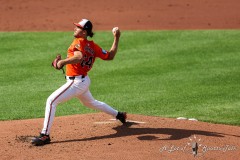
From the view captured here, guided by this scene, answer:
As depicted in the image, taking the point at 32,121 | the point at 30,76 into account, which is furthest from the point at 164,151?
the point at 30,76

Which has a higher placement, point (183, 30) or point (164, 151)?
point (183, 30)

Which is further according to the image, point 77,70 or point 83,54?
point 77,70

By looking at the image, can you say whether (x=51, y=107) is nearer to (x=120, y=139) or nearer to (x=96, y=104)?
(x=96, y=104)

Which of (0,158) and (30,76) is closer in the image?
(0,158)

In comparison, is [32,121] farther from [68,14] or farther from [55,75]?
[68,14]

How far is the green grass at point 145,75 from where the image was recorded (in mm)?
11898

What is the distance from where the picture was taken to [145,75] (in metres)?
14.5

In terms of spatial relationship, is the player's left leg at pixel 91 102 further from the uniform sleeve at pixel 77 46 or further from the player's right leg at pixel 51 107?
the uniform sleeve at pixel 77 46

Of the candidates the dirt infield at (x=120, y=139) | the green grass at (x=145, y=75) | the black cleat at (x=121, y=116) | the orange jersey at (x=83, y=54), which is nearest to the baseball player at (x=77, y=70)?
the orange jersey at (x=83, y=54)

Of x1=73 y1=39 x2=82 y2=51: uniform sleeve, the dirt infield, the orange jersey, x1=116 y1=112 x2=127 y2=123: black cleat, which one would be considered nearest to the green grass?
the dirt infield

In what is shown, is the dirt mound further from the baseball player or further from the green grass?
the green grass

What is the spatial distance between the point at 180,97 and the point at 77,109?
2.26 meters

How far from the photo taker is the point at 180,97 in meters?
12.6

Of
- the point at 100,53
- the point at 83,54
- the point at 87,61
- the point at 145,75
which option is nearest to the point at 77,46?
the point at 83,54
